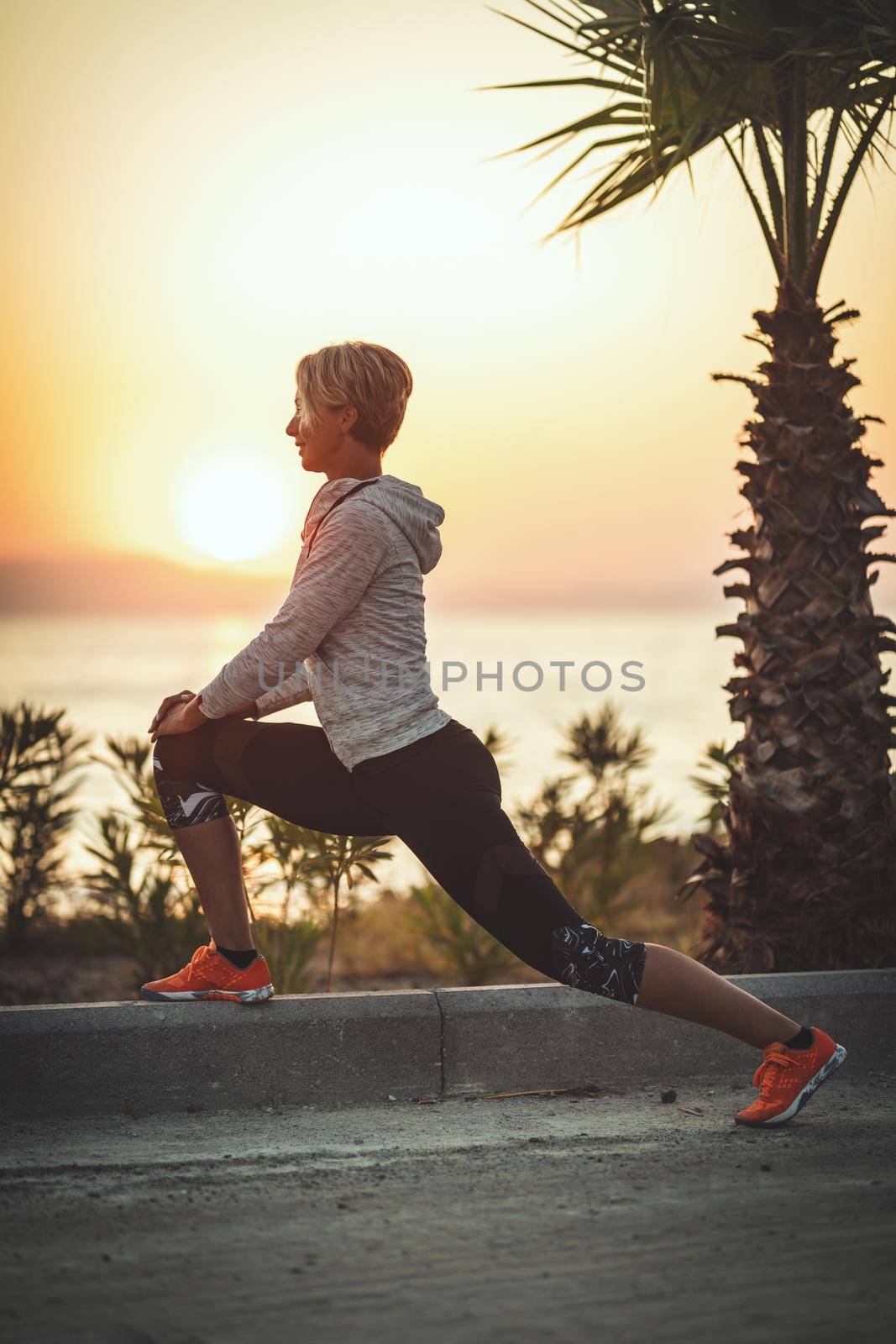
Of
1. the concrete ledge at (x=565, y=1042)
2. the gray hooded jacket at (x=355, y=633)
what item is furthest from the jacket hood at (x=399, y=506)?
the concrete ledge at (x=565, y=1042)

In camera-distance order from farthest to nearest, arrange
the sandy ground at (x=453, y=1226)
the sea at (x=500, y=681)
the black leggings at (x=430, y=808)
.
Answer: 1. the sea at (x=500, y=681)
2. the black leggings at (x=430, y=808)
3. the sandy ground at (x=453, y=1226)

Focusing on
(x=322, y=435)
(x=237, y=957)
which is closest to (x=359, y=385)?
(x=322, y=435)

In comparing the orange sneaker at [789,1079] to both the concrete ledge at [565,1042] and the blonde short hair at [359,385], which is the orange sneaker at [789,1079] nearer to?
the concrete ledge at [565,1042]

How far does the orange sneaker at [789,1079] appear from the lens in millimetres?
3525

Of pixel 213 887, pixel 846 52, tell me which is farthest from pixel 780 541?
pixel 213 887

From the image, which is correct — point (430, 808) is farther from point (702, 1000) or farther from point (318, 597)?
point (702, 1000)

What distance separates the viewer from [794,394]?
196 inches

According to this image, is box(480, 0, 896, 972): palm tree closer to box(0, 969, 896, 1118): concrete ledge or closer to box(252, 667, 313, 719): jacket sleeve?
box(0, 969, 896, 1118): concrete ledge

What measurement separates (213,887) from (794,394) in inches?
115

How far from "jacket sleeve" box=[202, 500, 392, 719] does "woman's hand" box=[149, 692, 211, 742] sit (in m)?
0.11

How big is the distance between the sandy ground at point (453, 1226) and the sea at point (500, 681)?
2234mm

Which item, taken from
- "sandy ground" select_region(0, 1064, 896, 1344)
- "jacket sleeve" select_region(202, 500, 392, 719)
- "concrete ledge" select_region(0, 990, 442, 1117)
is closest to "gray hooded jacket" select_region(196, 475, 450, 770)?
"jacket sleeve" select_region(202, 500, 392, 719)

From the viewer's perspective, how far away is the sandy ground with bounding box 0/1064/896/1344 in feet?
7.67

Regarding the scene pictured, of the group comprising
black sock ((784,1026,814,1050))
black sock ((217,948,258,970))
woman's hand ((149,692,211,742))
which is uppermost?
woman's hand ((149,692,211,742))
